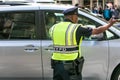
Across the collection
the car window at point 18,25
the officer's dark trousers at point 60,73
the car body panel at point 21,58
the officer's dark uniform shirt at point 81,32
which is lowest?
the car body panel at point 21,58

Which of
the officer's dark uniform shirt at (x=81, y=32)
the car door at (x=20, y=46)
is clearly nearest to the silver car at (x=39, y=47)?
the car door at (x=20, y=46)

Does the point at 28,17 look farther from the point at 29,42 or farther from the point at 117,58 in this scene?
the point at 117,58

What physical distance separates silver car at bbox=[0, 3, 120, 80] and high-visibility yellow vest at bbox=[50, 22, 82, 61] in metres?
1.69

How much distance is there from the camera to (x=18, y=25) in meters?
6.77

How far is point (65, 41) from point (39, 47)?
1841mm

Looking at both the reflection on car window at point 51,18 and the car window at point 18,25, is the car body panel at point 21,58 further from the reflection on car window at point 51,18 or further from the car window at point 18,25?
the reflection on car window at point 51,18


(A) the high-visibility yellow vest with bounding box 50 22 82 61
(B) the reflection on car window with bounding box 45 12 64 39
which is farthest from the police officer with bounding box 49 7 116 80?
(B) the reflection on car window with bounding box 45 12 64 39

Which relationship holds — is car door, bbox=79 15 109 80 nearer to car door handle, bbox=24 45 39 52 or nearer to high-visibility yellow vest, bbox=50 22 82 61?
car door handle, bbox=24 45 39 52

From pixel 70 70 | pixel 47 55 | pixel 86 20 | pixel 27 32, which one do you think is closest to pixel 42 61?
pixel 47 55

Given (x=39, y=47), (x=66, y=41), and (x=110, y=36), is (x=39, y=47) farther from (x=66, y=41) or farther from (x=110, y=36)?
(x=66, y=41)

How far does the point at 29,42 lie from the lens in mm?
6699

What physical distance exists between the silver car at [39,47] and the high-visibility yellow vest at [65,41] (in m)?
1.69

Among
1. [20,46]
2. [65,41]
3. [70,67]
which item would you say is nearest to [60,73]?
[70,67]

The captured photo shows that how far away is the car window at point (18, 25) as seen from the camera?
22.1ft
